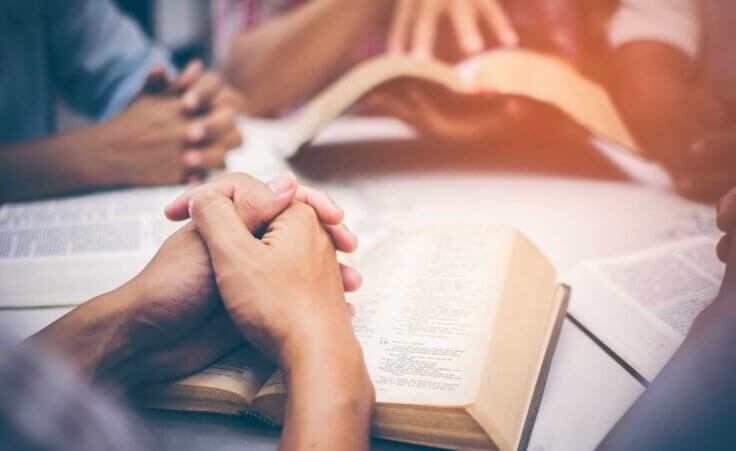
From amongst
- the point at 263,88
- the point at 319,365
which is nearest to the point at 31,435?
the point at 319,365

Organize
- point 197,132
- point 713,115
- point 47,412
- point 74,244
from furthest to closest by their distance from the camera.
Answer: point 197,132 < point 713,115 < point 74,244 < point 47,412

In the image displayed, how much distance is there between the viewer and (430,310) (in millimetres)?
387

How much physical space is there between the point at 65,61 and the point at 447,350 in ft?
2.58

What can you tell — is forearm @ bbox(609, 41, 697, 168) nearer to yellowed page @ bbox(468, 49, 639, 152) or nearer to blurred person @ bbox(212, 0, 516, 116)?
yellowed page @ bbox(468, 49, 639, 152)

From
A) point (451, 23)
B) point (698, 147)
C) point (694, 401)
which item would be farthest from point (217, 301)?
point (451, 23)

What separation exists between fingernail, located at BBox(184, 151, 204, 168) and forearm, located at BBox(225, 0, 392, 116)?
28cm

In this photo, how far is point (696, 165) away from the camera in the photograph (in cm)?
60

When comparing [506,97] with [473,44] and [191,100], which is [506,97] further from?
[191,100]

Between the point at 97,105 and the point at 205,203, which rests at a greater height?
the point at 205,203

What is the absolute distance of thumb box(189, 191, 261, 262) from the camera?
0.36 metres

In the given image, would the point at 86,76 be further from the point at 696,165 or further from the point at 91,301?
the point at 696,165

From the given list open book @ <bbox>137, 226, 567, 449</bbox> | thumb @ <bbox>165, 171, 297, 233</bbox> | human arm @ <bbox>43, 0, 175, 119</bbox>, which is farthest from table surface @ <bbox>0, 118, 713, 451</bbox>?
human arm @ <bbox>43, 0, 175, 119</bbox>

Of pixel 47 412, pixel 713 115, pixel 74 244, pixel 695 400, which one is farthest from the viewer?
pixel 713 115

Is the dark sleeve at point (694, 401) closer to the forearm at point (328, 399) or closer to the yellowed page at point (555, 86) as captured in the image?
the forearm at point (328, 399)
